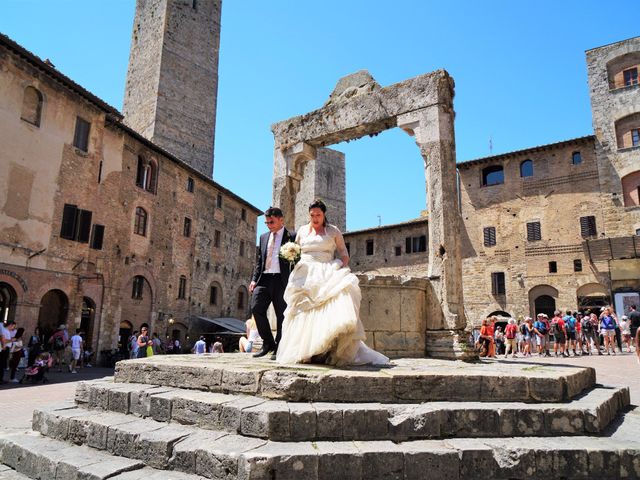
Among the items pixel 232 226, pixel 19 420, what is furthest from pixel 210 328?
pixel 19 420

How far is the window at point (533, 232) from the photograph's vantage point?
28031mm

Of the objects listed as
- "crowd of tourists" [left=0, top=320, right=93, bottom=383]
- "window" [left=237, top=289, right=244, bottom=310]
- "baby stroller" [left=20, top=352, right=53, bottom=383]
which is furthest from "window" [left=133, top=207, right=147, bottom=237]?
"baby stroller" [left=20, top=352, right=53, bottom=383]

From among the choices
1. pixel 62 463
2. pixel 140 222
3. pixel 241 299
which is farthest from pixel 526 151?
pixel 62 463

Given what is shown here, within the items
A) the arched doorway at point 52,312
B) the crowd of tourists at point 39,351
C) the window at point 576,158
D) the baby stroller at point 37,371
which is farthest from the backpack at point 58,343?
the window at point 576,158

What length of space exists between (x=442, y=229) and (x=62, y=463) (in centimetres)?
617

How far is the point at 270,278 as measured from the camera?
575 centimetres

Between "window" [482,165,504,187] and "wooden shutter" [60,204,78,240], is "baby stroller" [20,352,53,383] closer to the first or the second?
"wooden shutter" [60,204,78,240]

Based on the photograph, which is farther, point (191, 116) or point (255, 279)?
point (191, 116)

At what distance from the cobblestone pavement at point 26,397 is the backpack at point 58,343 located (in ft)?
12.1

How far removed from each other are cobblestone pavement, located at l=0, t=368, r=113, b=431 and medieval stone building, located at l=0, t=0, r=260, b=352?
5.62 m

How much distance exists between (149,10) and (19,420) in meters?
37.7

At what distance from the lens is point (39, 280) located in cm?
1697

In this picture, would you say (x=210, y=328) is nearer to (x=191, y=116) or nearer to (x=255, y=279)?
(x=191, y=116)

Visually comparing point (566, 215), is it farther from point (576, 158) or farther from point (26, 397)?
point (26, 397)
